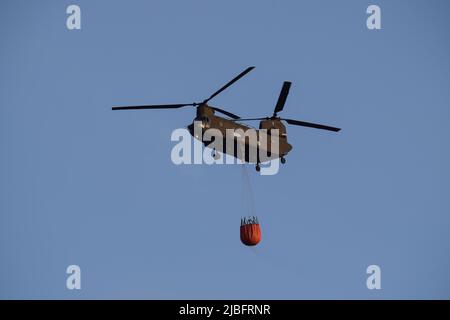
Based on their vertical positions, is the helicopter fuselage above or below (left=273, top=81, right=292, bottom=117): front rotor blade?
below

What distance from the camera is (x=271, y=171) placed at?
70625 mm

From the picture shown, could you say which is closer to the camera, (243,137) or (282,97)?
(243,137)

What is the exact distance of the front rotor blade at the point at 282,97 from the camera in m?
64.3

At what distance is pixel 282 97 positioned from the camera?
65.6 meters

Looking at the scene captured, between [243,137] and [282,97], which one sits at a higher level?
[282,97]

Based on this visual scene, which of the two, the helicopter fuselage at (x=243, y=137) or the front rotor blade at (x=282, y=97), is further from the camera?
the front rotor blade at (x=282, y=97)

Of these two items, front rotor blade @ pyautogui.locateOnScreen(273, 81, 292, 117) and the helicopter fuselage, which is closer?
the helicopter fuselage

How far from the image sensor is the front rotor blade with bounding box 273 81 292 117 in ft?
211

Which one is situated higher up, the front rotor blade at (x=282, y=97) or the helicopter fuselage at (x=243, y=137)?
the front rotor blade at (x=282, y=97)

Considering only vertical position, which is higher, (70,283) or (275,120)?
(275,120)
